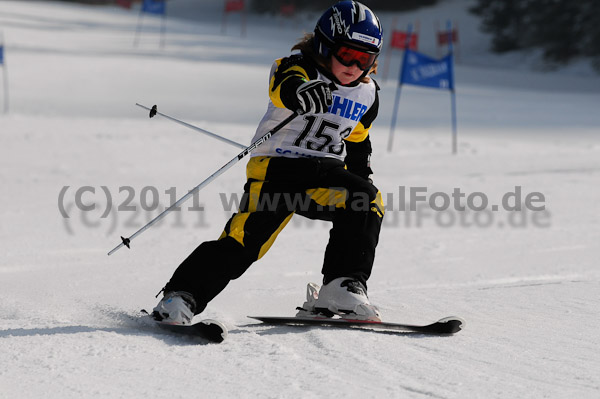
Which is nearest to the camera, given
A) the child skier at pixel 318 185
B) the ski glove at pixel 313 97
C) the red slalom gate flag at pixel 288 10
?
the ski glove at pixel 313 97

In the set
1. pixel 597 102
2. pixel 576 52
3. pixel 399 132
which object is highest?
pixel 576 52

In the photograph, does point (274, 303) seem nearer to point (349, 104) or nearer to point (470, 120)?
point (349, 104)

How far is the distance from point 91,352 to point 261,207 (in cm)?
81

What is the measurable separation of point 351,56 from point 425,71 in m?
6.93

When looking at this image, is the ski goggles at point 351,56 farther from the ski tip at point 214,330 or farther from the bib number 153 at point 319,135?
the ski tip at point 214,330

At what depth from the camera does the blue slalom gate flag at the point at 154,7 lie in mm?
20656

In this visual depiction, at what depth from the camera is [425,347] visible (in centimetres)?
279

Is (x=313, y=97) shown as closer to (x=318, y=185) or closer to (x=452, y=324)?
(x=318, y=185)

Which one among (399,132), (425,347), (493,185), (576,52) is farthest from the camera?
(576,52)

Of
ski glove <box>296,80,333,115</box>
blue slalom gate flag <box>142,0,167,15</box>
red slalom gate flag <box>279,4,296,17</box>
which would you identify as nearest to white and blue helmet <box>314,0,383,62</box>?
ski glove <box>296,80,333,115</box>

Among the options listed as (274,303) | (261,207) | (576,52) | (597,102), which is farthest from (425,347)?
(576,52)

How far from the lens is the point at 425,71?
9742mm

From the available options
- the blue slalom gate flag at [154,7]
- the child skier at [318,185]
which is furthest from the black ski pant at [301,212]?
the blue slalom gate flag at [154,7]

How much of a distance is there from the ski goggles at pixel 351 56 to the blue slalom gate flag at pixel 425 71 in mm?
6785
